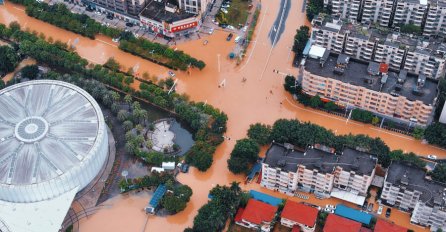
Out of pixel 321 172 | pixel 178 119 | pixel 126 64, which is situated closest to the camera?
pixel 321 172

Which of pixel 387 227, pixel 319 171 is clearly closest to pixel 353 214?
pixel 387 227

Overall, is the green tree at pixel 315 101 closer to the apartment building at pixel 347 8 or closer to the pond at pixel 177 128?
the apartment building at pixel 347 8

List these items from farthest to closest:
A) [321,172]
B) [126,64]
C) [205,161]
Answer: [126,64] → [205,161] → [321,172]

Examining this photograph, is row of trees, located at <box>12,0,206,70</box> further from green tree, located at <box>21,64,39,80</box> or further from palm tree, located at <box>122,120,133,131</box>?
palm tree, located at <box>122,120,133,131</box>

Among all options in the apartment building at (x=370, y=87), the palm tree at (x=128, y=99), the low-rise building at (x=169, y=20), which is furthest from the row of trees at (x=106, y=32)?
the apartment building at (x=370, y=87)

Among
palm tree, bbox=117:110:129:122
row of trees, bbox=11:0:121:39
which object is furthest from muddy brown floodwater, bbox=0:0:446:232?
palm tree, bbox=117:110:129:122

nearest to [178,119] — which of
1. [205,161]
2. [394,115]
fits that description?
[205,161]

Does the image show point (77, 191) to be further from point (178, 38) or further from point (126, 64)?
point (178, 38)
